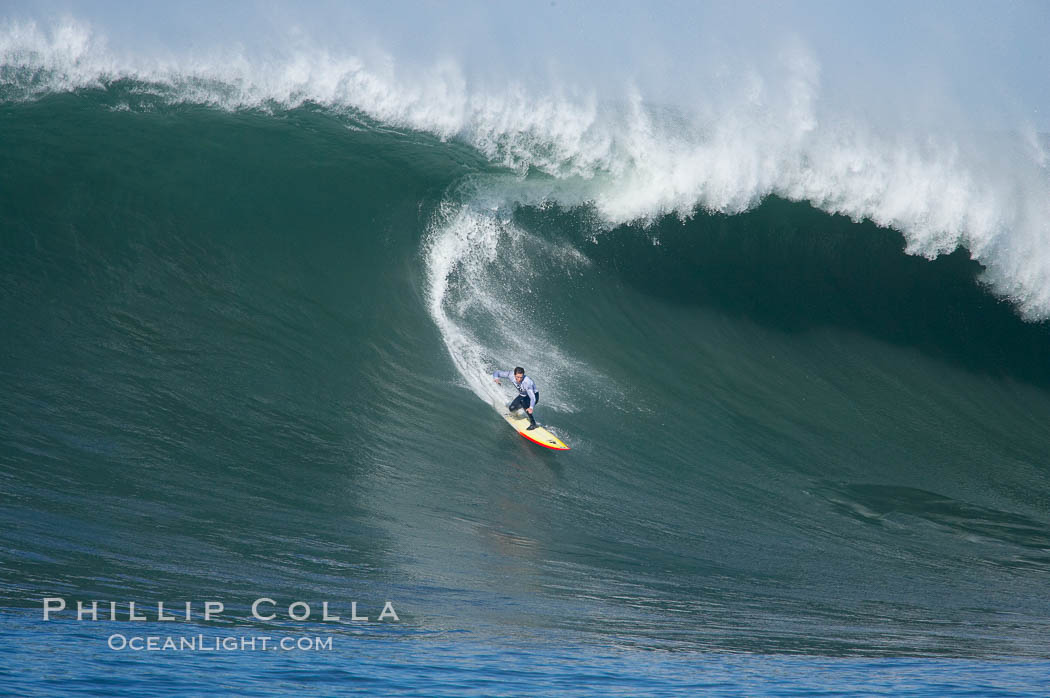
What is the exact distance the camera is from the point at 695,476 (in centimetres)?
910

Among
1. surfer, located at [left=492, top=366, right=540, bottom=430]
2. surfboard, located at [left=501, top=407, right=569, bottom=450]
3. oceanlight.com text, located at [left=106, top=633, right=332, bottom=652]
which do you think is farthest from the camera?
surfer, located at [left=492, top=366, right=540, bottom=430]

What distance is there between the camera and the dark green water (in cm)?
632

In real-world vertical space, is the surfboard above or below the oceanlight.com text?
above

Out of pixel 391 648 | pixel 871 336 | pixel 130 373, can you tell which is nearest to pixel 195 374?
pixel 130 373

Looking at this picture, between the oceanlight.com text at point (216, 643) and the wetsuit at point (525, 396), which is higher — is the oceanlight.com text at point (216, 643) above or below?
below

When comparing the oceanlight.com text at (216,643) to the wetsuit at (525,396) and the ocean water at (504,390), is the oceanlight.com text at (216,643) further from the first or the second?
the wetsuit at (525,396)

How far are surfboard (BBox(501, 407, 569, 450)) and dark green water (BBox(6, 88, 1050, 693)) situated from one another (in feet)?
0.47

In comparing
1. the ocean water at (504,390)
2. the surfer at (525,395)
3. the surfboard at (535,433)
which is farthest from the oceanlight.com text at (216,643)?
the surfer at (525,395)

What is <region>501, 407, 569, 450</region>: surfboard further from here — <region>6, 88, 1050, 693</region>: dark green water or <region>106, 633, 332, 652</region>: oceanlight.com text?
<region>106, 633, 332, 652</region>: oceanlight.com text

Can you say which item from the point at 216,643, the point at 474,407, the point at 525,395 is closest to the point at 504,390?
the point at 474,407

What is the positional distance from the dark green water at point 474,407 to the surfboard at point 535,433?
144 mm

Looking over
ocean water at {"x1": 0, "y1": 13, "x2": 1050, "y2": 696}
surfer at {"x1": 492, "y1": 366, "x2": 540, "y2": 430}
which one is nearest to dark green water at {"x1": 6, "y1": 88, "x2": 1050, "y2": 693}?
ocean water at {"x1": 0, "y1": 13, "x2": 1050, "y2": 696}

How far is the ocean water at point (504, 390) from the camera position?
575cm

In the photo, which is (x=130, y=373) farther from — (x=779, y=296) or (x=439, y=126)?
(x=779, y=296)
